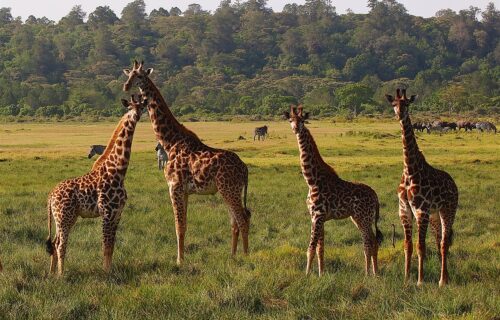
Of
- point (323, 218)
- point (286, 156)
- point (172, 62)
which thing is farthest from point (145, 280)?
point (172, 62)

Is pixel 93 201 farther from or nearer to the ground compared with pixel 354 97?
farther from the ground

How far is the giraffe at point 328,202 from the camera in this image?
911 cm

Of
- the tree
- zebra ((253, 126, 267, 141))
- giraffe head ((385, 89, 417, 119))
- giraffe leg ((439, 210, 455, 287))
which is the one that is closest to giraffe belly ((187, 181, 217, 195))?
giraffe head ((385, 89, 417, 119))

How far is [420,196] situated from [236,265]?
2.65 metres

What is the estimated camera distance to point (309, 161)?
9492 mm

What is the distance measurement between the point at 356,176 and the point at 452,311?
18.1 meters

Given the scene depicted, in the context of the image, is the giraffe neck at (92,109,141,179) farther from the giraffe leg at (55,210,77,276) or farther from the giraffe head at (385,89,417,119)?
the giraffe head at (385,89,417,119)

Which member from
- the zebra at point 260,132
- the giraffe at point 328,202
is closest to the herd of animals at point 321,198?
the giraffe at point 328,202

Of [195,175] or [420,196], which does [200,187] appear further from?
[420,196]

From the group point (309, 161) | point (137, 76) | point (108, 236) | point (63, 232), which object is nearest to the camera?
point (63, 232)

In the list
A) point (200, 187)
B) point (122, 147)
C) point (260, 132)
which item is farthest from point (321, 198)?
point (260, 132)

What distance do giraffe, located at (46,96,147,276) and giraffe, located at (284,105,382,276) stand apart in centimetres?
245

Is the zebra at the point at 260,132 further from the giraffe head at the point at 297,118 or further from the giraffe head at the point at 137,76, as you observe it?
the giraffe head at the point at 297,118

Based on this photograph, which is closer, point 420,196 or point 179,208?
point 420,196
